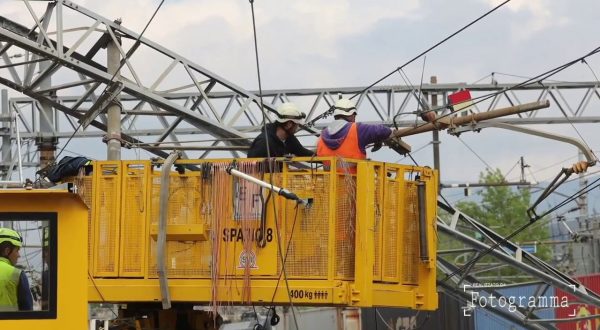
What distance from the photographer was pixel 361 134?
1152 cm

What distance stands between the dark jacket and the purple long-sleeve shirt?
1.49ft

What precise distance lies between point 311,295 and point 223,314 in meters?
1.26

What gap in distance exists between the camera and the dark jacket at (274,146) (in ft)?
38.3

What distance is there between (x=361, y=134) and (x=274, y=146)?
91 centimetres

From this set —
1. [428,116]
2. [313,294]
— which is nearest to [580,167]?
[428,116]

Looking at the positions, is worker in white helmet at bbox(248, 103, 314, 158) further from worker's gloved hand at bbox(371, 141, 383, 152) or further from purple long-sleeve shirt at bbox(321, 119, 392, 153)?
worker's gloved hand at bbox(371, 141, 383, 152)

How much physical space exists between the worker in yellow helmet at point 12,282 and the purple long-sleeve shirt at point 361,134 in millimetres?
4159

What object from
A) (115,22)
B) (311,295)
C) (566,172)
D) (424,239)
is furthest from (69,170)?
(115,22)

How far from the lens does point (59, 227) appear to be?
8.15 m

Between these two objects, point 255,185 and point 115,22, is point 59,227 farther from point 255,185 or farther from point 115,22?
point 115,22

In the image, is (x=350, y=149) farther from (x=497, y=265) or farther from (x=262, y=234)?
(x=497, y=265)

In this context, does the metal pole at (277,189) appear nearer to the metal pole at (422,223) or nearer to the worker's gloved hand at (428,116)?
the metal pole at (422,223)

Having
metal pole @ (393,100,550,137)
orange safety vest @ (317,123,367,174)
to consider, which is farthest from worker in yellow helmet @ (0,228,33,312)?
metal pole @ (393,100,550,137)

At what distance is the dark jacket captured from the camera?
460 inches
